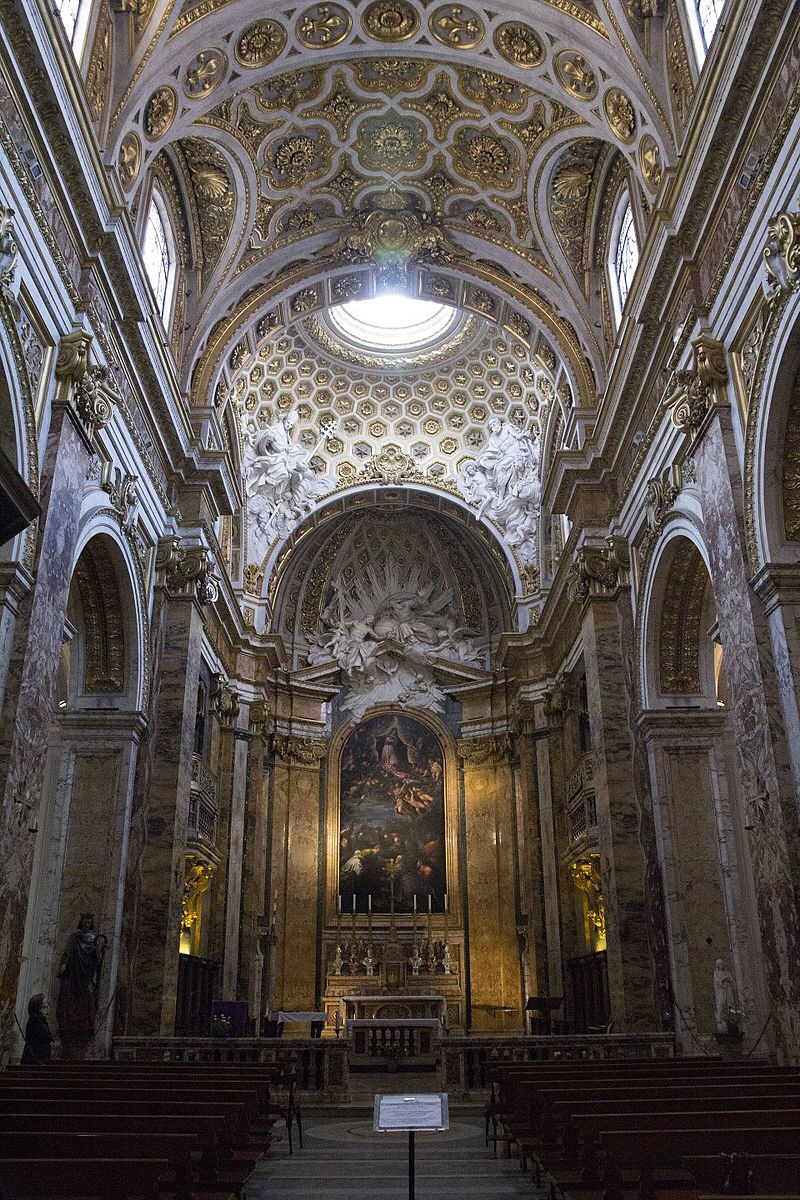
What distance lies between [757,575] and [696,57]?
23.3 ft

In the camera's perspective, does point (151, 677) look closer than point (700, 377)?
No

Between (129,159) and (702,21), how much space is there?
8049 millimetres

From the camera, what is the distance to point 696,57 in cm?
1306

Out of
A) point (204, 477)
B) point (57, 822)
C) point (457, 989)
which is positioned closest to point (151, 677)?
point (57, 822)

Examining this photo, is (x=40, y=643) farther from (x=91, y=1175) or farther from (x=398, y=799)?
(x=398, y=799)

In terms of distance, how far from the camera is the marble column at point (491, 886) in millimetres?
23953

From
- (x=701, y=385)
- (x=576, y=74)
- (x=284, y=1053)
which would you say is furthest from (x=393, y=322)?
(x=284, y=1053)

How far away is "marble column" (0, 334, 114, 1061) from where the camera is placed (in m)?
10.0

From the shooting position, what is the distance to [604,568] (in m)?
17.4

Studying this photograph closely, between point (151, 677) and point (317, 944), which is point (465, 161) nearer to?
point (151, 677)

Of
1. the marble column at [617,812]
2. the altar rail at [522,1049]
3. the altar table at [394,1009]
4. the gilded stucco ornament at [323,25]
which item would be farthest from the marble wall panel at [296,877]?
the gilded stucco ornament at [323,25]

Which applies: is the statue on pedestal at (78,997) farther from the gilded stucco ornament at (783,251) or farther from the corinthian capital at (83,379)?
the gilded stucco ornament at (783,251)

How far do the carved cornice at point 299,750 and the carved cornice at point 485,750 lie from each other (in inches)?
148

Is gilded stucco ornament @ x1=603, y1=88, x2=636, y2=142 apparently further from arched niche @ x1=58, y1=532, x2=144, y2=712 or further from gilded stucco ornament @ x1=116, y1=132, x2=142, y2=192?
arched niche @ x1=58, y1=532, x2=144, y2=712
